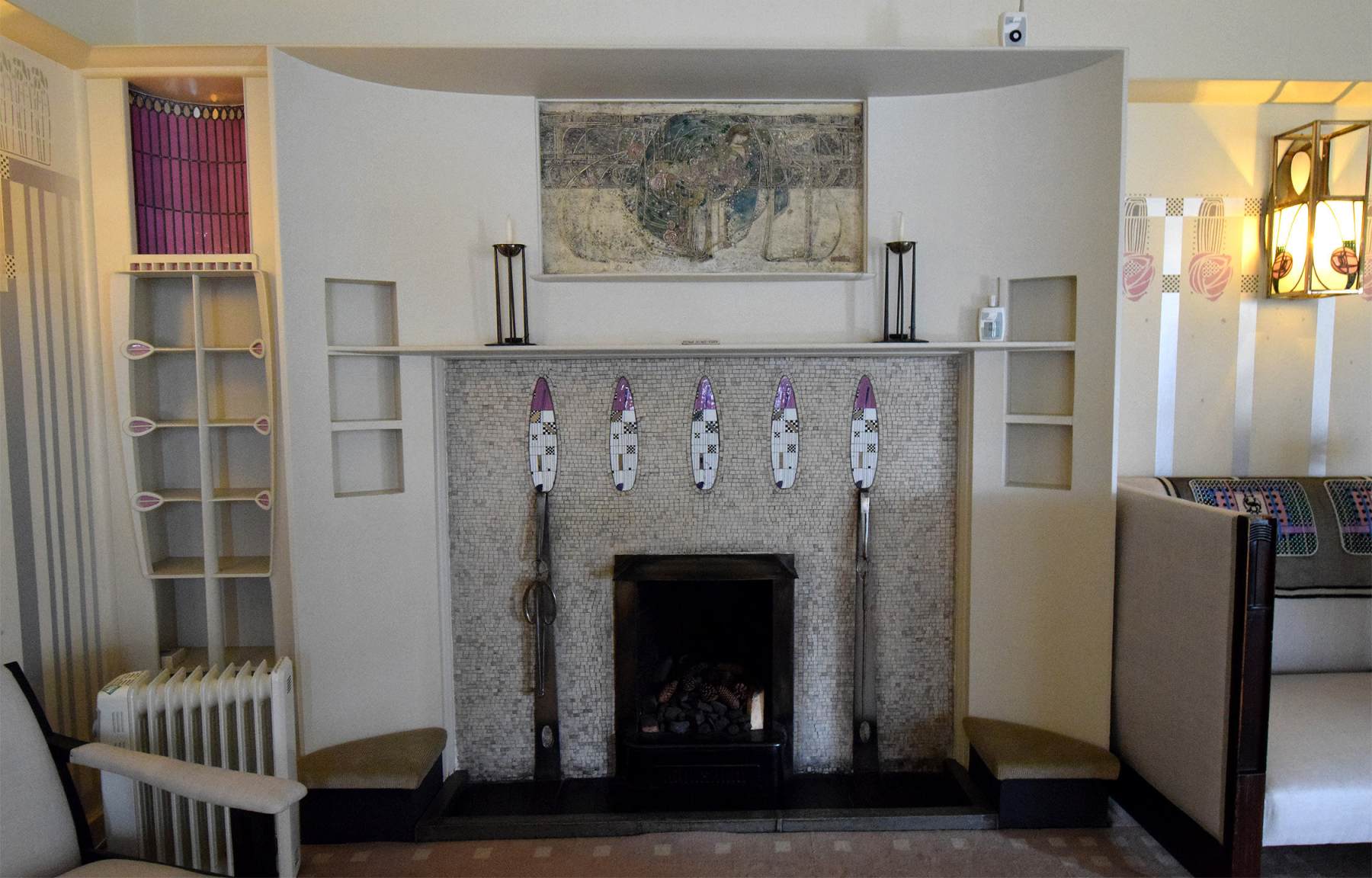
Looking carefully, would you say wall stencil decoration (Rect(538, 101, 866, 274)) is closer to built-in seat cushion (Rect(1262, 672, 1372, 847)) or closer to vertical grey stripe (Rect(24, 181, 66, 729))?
vertical grey stripe (Rect(24, 181, 66, 729))

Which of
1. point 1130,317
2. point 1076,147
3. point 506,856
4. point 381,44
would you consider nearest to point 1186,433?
point 1130,317

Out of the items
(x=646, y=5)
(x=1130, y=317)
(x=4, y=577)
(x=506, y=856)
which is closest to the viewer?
(x=4, y=577)

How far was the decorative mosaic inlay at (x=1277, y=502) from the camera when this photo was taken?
256 cm

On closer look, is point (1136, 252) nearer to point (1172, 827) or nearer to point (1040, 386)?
point (1040, 386)

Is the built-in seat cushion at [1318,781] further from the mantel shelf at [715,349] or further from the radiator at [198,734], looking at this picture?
the radiator at [198,734]

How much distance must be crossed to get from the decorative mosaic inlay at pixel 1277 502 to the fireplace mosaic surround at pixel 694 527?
0.92 metres

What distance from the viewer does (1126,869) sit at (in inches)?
84.0

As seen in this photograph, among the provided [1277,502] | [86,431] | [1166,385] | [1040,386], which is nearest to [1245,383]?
[1166,385]

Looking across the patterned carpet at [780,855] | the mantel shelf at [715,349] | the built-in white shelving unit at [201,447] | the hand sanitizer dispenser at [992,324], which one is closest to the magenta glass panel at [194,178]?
the built-in white shelving unit at [201,447]

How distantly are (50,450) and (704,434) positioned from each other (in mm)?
2086

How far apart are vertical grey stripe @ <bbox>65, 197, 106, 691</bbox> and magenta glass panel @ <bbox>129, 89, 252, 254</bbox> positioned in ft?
0.57

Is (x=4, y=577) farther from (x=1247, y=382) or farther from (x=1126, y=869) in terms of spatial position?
(x=1247, y=382)

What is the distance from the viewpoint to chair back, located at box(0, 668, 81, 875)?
5.23ft

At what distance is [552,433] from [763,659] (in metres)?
1.12
